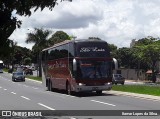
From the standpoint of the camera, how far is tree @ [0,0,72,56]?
12.9 m

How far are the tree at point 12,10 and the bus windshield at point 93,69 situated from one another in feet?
55.7

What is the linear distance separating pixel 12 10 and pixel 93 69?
17.6 m

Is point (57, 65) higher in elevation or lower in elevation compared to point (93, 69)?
higher

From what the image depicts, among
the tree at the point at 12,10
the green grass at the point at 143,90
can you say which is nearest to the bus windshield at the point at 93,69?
the green grass at the point at 143,90

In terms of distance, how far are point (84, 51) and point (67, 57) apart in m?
1.93

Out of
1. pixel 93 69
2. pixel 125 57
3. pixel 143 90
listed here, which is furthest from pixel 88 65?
pixel 125 57

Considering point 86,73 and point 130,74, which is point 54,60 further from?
point 130,74

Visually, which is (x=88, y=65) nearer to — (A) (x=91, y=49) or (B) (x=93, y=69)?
(B) (x=93, y=69)

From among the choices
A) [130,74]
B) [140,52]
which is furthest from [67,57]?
[130,74]

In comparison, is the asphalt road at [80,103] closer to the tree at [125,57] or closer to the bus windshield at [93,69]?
the bus windshield at [93,69]

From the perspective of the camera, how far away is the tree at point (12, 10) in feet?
42.2

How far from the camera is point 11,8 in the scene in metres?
13.2

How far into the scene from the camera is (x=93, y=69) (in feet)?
100

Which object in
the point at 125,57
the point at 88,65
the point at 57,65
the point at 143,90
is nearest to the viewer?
the point at 88,65
